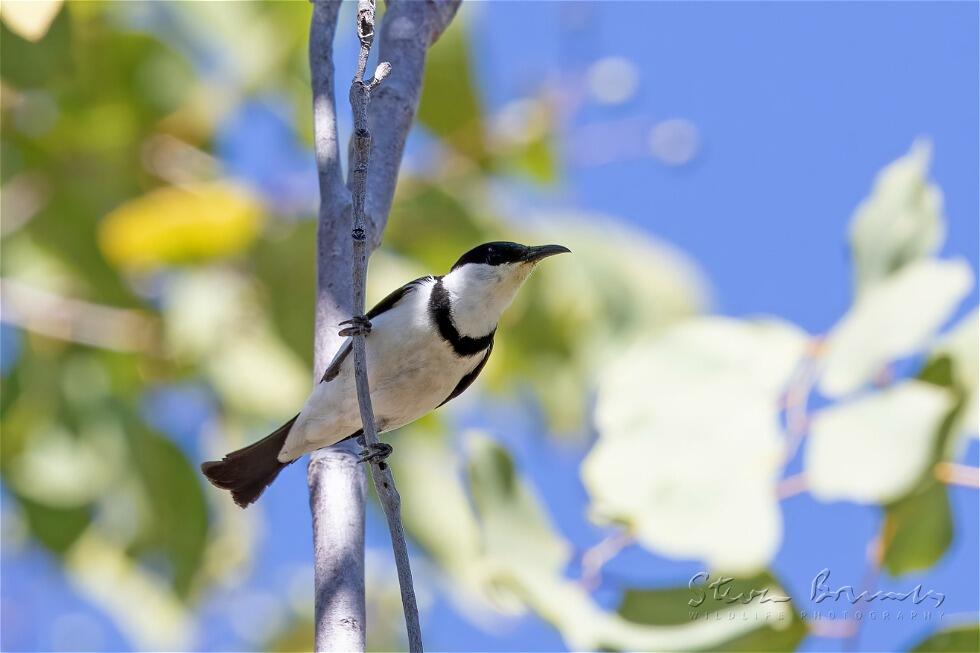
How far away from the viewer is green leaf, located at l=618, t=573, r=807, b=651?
3.37 m

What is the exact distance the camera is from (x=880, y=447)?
3365 millimetres

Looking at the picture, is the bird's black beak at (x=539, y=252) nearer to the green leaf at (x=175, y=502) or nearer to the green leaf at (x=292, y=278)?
the green leaf at (x=292, y=278)

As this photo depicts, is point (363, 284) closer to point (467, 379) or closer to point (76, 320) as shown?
point (467, 379)

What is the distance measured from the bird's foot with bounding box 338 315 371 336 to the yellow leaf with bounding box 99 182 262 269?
117 inches

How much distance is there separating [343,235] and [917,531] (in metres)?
1.81

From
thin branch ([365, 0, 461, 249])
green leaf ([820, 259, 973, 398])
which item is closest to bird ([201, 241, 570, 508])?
thin branch ([365, 0, 461, 249])

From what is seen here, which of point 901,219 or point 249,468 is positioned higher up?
point 901,219

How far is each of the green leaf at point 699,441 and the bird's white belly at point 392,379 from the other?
0.55m

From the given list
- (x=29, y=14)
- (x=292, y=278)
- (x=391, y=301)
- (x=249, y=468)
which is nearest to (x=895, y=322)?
(x=391, y=301)

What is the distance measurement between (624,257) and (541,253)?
245 cm

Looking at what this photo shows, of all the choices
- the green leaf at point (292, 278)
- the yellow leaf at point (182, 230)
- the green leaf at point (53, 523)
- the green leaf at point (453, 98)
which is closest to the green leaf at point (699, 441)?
the green leaf at point (292, 278)

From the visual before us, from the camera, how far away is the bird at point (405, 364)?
3.73m

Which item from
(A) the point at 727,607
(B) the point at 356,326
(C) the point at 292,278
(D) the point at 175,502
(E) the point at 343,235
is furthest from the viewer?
(C) the point at 292,278

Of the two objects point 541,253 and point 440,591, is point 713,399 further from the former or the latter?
point 440,591
